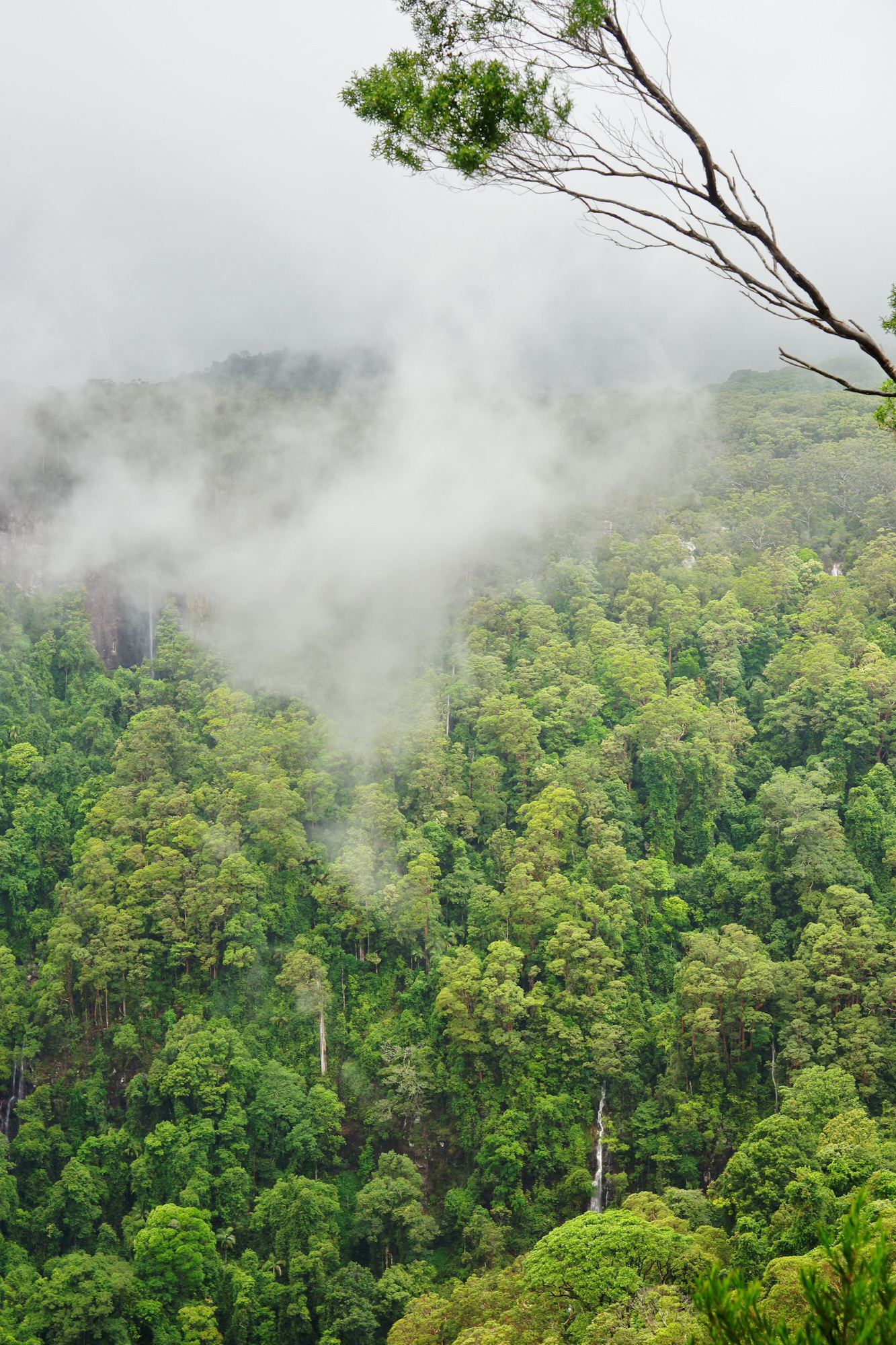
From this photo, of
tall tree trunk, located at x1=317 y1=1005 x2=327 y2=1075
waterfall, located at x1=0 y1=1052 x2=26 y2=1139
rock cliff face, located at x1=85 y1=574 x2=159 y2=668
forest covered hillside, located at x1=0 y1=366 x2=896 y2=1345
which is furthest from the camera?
rock cliff face, located at x1=85 y1=574 x2=159 y2=668

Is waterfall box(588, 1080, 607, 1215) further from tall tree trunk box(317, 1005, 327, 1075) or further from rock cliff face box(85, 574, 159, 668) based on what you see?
rock cliff face box(85, 574, 159, 668)

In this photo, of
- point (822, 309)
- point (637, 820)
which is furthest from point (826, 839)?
point (822, 309)

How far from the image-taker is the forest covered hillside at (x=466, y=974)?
23.5 m

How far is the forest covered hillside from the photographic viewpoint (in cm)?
2345

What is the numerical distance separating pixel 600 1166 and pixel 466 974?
6901 millimetres

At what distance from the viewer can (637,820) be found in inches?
1494

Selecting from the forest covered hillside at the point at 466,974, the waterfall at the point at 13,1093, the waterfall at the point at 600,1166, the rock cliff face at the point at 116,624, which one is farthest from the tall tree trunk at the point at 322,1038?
the rock cliff face at the point at 116,624

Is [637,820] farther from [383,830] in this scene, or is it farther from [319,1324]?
[319,1324]

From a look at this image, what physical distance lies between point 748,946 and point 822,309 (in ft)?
88.7

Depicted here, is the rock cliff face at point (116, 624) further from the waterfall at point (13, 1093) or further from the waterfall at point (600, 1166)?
the waterfall at point (600, 1166)

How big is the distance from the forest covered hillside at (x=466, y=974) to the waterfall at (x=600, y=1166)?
0.09 m

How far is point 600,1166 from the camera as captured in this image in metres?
27.8

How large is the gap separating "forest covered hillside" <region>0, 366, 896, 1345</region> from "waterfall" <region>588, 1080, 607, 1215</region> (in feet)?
0.29

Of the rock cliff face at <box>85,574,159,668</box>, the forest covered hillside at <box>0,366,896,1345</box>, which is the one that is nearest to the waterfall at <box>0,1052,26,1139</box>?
the forest covered hillside at <box>0,366,896,1345</box>
